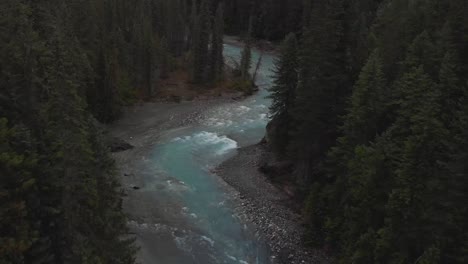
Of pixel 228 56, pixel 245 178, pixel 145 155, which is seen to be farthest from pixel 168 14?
pixel 245 178

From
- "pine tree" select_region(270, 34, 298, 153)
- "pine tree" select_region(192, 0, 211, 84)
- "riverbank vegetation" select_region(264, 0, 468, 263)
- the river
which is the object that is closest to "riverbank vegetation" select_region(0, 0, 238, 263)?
the river

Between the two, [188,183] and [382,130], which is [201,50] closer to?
[188,183]

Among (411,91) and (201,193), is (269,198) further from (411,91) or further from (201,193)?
(411,91)

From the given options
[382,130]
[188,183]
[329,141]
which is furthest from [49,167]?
[329,141]

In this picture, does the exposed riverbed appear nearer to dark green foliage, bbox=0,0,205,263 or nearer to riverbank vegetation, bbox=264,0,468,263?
riverbank vegetation, bbox=264,0,468,263

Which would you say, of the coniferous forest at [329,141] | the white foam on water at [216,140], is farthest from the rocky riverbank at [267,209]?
the white foam on water at [216,140]

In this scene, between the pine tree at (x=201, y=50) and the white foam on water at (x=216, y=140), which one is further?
the pine tree at (x=201, y=50)

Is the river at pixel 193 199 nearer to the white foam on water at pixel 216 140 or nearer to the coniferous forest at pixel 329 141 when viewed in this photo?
the white foam on water at pixel 216 140
